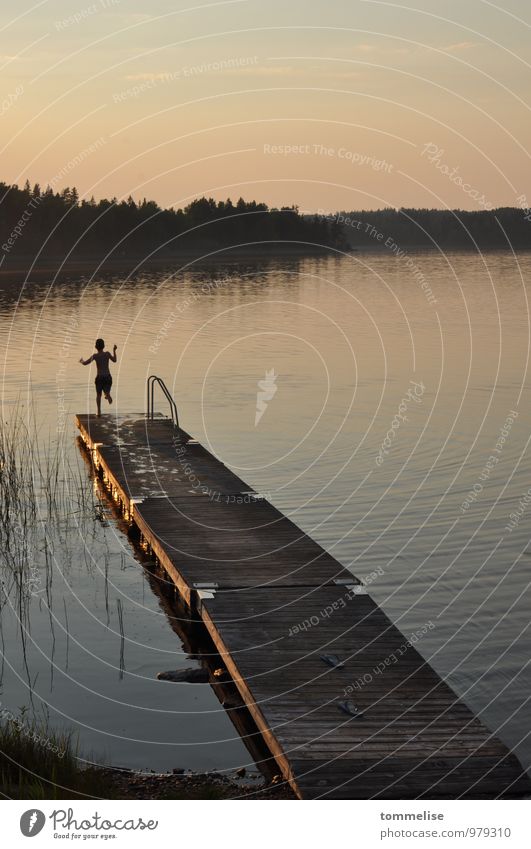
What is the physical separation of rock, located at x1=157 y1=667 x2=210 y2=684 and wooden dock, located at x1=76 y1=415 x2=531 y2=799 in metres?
0.75

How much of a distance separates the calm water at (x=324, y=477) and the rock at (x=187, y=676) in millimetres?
210

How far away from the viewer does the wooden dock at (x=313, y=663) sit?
36.9 ft

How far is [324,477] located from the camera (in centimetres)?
2661

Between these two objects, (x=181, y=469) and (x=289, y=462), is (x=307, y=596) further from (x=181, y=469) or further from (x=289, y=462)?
(x=289, y=462)

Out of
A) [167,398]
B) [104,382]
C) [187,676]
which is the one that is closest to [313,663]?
[187,676]

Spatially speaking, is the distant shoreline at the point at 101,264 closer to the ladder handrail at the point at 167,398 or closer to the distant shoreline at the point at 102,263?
the distant shoreline at the point at 102,263

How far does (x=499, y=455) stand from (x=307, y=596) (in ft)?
43.4

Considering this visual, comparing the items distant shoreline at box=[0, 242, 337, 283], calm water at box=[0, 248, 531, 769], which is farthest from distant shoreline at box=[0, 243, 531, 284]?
calm water at box=[0, 248, 531, 769]

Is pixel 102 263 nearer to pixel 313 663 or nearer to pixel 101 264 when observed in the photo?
pixel 101 264

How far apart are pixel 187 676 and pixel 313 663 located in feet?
8.53

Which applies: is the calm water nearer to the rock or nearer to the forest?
the rock

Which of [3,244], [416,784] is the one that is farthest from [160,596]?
[3,244]

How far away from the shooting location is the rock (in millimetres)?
15820

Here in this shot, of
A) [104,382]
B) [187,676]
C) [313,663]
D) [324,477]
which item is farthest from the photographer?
[104,382]
